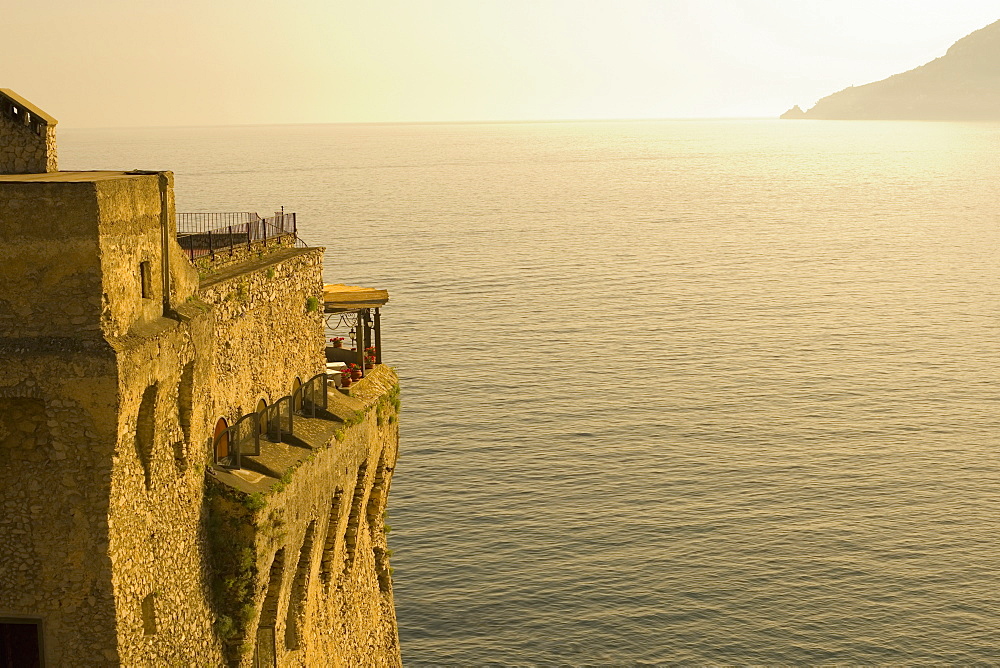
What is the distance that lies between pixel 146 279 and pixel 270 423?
8.31 meters

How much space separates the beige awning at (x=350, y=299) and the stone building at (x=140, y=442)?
6.31 meters

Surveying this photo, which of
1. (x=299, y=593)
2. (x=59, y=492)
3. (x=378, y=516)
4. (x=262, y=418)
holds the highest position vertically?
(x=59, y=492)

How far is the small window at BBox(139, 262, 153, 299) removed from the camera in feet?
68.8

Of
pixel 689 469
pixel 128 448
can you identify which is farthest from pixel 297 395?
pixel 689 469

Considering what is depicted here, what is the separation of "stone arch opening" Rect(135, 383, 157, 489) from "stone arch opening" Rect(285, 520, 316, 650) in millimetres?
8371

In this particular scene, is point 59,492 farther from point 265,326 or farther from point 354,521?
point 354,521

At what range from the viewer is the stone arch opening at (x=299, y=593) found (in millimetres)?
28312

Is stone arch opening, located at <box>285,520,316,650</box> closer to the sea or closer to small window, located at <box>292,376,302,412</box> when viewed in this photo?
small window, located at <box>292,376,302,412</box>

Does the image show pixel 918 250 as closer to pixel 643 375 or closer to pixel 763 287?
pixel 763 287

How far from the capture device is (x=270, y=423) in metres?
28.9

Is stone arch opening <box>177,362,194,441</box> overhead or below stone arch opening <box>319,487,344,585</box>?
overhead

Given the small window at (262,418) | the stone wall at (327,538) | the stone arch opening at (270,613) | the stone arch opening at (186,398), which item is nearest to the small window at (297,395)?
the stone wall at (327,538)

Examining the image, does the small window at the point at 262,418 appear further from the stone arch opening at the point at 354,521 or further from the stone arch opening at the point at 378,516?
the stone arch opening at the point at 378,516

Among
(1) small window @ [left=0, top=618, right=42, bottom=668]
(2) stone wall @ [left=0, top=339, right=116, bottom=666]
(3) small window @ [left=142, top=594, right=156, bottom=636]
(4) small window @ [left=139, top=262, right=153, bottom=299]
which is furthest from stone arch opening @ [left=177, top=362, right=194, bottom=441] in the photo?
(1) small window @ [left=0, top=618, right=42, bottom=668]
